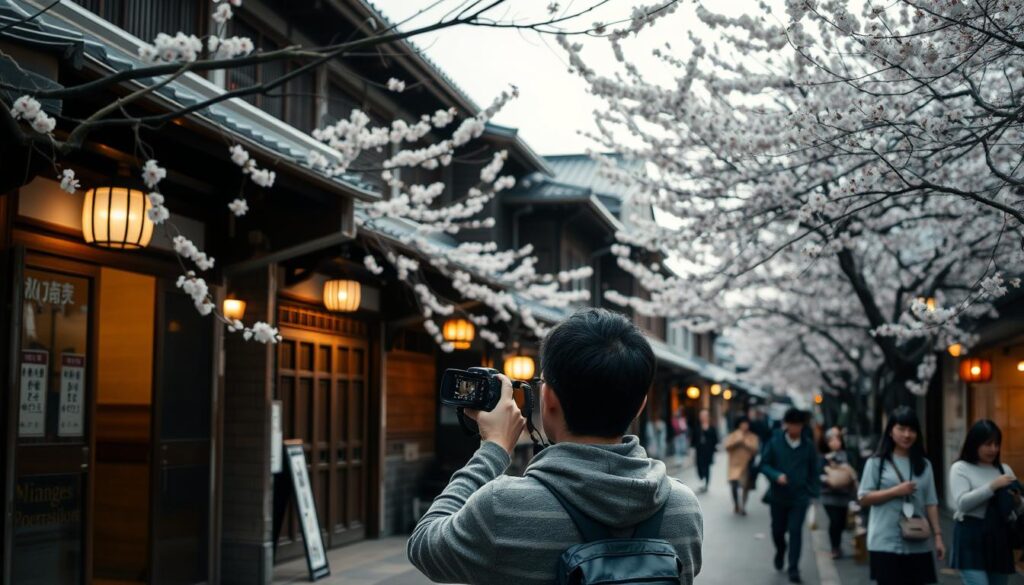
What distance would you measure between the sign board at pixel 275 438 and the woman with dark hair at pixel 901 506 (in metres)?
5.79

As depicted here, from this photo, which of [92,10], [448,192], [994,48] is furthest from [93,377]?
[448,192]

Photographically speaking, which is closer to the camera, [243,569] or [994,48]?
[994,48]

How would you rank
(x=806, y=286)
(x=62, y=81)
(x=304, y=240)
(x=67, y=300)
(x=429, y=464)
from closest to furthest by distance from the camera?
(x=62, y=81), (x=67, y=300), (x=304, y=240), (x=429, y=464), (x=806, y=286)

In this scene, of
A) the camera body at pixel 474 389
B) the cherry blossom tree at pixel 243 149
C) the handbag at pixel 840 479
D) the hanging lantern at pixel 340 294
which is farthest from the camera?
the handbag at pixel 840 479

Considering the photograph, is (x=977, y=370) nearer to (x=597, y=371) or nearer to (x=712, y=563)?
(x=712, y=563)

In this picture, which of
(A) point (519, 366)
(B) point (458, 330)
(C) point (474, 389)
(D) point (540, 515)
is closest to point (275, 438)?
(B) point (458, 330)

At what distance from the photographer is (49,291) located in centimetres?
730

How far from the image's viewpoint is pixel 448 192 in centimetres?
1847

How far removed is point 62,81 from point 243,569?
5753 mm

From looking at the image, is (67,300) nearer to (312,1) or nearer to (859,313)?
(312,1)

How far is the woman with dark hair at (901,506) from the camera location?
6.88 m

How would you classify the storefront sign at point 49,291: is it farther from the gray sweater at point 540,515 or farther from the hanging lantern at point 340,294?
the gray sweater at point 540,515

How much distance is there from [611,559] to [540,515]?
181 mm

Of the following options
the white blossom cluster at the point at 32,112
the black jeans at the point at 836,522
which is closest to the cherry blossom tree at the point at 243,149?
→ the white blossom cluster at the point at 32,112
